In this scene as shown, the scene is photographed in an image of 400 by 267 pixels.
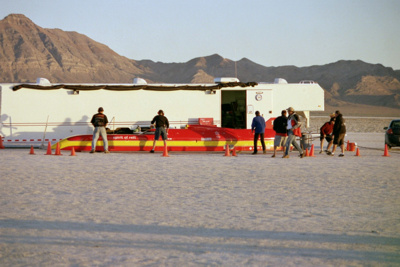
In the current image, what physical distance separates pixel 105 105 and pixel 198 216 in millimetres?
17498

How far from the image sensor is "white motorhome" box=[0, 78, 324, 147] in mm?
25688

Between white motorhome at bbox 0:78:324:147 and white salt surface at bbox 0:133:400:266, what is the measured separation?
9.11 m

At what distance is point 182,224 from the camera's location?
871cm

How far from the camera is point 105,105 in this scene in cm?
2614

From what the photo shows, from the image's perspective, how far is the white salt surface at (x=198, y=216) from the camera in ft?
22.8

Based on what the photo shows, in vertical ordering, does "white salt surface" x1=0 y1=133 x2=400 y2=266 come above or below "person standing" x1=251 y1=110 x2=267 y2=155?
below

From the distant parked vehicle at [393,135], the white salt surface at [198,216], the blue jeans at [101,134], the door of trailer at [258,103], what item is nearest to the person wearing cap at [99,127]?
the blue jeans at [101,134]

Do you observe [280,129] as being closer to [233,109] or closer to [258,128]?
[258,128]

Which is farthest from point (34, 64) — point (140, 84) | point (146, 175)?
point (146, 175)

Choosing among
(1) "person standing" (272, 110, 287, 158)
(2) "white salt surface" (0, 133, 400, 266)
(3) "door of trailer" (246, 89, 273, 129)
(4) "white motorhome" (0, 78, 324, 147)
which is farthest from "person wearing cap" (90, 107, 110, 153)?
(3) "door of trailer" (246, 89, 273, 129)

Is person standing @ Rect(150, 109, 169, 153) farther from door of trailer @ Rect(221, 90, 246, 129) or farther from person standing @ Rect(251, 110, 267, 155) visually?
door of trailer @ Rect(221, 90, 246, 129)

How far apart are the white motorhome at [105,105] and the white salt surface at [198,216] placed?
29.9ft

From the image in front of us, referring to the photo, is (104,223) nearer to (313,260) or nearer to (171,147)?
(313,260)

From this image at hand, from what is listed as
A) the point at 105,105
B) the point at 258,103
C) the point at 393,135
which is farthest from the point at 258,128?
the point at 105,105
